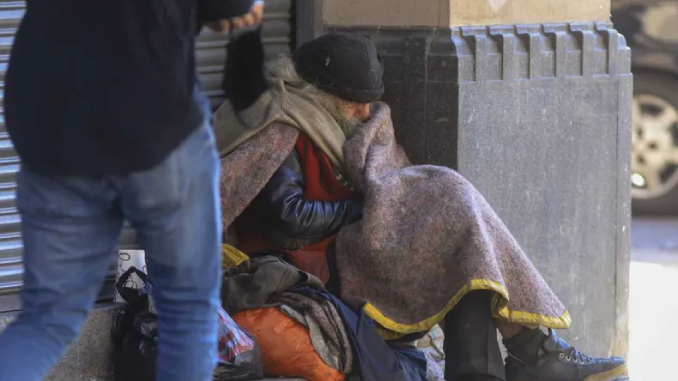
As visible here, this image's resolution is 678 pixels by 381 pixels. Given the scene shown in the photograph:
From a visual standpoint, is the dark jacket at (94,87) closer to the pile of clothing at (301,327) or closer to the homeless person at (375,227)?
the pile of clothing at (301,327)

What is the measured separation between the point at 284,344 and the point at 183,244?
147cm

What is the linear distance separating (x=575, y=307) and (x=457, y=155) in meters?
0.91

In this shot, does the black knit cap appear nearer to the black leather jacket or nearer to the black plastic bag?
the black leather jacket

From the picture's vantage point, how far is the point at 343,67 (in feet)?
15.0

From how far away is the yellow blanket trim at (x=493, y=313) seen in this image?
14.1 ft

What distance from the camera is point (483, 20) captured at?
16.5ft

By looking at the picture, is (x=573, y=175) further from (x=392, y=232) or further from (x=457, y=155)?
(x=392, y=232)

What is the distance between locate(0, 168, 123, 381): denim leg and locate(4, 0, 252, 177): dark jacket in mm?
79

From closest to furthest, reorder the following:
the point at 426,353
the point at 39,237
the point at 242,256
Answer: the point at 39,237 < the point at 242,256 < the point at 426,353

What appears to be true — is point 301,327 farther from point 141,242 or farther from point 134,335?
point 141,242

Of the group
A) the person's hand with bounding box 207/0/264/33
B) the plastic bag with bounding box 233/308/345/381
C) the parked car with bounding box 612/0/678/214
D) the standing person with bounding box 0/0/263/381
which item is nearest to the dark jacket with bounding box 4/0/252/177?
the standing person with bounding box 0/0/263/381

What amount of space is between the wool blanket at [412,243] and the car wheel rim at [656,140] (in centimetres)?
526

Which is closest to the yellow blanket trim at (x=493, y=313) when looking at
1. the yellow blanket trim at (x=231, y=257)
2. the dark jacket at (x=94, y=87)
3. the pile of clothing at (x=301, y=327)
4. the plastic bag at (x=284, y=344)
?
the pile of clothing at (x=301, y=327)

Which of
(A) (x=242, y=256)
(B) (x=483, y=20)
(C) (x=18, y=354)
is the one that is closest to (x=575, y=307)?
(B) (x=483, y=20)
